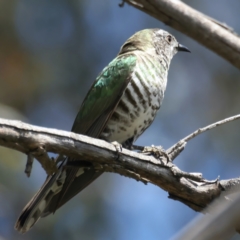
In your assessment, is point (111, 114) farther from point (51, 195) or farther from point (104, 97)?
point (51, 195)

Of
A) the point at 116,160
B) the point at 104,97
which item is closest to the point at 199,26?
the point at 104,97

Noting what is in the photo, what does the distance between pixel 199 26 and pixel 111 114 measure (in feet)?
3.26

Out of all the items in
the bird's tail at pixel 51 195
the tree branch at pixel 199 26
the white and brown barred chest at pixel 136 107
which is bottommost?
the bird's tail at pixel 51 195

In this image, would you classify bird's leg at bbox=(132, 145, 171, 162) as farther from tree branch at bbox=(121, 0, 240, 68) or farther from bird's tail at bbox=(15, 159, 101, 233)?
tree branch at bbox=(121, 0, 240, 68)

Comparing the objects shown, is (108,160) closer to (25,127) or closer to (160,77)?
(25,127)

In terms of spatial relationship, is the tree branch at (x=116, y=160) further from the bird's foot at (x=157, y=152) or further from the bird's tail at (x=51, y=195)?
the bird's tail at (x=51, y=195)

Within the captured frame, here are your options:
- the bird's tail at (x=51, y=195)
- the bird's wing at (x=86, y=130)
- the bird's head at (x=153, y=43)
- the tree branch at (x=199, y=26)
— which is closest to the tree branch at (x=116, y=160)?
the bird's wing at (x=86, y=130)

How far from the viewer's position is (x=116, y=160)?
2629 millimetres

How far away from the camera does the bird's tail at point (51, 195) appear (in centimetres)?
315

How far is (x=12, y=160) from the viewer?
19.1ft

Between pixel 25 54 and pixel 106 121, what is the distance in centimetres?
442

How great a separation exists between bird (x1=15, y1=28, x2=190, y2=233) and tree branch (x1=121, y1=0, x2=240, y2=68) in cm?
60

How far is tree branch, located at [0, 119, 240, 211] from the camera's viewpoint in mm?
2213

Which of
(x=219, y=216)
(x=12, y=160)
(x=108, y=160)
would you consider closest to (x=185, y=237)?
(x=219, y=216)
